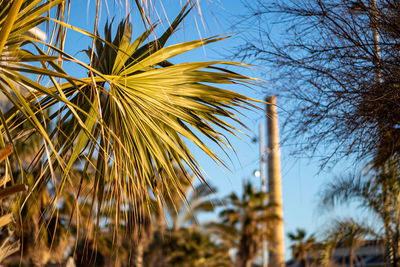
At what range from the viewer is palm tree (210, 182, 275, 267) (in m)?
26.5

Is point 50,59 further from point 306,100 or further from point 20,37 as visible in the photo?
point 306,100

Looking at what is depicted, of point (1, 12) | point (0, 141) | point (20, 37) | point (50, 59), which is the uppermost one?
point (1, 12)

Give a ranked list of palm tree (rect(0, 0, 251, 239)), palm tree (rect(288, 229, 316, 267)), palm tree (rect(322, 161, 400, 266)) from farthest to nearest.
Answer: palm tree (rect(288, 229, 316, 267))
palm tree (rect(322, 161, 400, 266))
palm tree (rect(0, 0, 251, 239))

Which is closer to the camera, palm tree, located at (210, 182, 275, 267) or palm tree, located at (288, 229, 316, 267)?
palm tree, located at (210, 182, 275, 267)

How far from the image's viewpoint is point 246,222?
26719 mm

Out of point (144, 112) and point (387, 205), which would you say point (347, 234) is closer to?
point (387, 205)

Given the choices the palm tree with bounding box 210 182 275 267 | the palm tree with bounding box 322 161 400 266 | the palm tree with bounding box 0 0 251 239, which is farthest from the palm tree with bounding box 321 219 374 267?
the palm tree with bounding box 210 182 275 267

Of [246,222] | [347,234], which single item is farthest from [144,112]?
[246,222]

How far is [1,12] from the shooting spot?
140 inches

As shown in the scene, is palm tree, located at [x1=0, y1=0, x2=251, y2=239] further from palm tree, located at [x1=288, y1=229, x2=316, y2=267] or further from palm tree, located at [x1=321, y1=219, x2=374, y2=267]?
palm tree, located at [x1=288, y1=229, x2=316, y2=267]

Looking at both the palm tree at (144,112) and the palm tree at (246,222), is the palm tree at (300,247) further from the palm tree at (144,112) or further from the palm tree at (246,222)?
the palm tree at (144,112)

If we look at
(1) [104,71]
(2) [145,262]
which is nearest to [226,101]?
(1) [104,71]

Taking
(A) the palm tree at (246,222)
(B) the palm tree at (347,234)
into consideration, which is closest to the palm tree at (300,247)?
(A) the palm tree at (246,222)

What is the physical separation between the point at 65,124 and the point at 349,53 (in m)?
2.59
